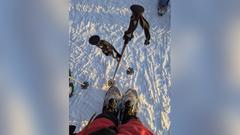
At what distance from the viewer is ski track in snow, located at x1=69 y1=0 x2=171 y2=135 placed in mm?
1012

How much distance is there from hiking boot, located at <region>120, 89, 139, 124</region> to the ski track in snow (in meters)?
0.02

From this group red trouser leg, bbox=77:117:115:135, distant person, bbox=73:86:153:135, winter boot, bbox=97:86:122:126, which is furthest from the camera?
winter boot, bbox=97:86:122:126

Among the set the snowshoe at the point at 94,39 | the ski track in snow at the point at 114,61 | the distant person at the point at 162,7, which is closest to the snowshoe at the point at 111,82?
the ski track in snow at the point at 114,61

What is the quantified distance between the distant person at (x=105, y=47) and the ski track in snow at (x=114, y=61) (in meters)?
0.01

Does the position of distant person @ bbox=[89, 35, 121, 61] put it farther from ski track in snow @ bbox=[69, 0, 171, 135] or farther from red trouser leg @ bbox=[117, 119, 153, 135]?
red trouser leg @ bbox=[117, 119, 153, 135]

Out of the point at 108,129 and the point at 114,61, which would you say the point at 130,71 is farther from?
the point at 108,129

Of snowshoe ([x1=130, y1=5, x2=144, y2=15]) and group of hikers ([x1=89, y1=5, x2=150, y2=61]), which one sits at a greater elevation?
snowshoe ([x1=130, y1=5, x2=144, y2=15])

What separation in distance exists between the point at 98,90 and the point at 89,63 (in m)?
0.08

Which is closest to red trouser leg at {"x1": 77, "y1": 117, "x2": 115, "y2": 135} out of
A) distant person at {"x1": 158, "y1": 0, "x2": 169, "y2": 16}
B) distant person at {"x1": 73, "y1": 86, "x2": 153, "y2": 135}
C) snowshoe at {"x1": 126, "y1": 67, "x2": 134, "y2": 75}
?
distant person at {"x1": 73, "y1": 86, "x2": 153, "y2": 135}

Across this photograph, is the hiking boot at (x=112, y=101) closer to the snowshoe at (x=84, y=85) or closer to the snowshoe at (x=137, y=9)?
the snowshoe at (x=84, y=85)
